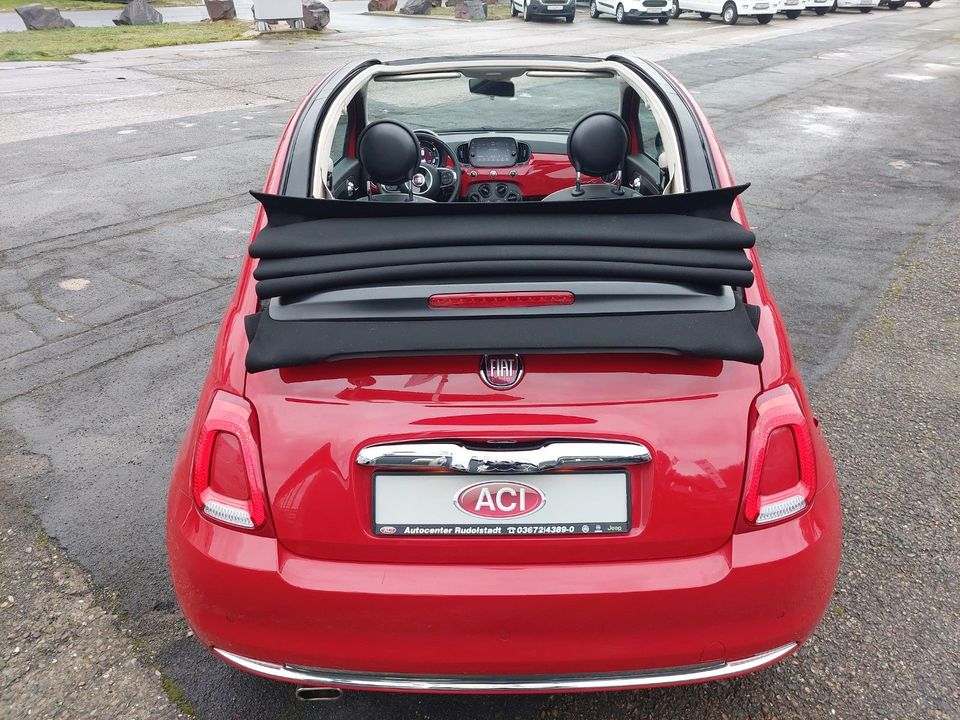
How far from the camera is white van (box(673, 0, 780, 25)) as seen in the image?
1144 inches

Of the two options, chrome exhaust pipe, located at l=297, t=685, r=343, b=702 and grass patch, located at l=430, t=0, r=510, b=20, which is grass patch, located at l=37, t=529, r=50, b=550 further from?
grass patch, located at l=430, t=0, r=510, b=20

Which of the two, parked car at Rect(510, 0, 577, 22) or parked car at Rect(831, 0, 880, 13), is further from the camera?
parked car at Rect(831, 0, 880, 13)

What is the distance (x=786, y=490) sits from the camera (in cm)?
206

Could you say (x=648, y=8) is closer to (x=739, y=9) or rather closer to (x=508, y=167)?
(x=739, y=9)

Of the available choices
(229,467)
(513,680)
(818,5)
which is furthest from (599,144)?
(818,5)

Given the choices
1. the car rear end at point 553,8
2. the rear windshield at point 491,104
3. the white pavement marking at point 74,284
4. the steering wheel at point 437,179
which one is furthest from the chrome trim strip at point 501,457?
the car rear end at point 553,8

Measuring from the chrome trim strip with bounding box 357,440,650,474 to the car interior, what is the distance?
1.12m

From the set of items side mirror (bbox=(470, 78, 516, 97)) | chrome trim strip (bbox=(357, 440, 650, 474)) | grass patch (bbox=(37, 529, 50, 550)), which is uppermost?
side mirror (bbox=(470, 78, 516, 97))

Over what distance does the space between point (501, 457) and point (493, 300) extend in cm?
38

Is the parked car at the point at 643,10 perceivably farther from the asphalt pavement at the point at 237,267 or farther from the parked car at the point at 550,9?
the asphalt pavement at the point at 237,267

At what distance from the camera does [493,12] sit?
34.0 m

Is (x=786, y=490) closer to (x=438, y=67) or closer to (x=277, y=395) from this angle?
(x=277, y=395)

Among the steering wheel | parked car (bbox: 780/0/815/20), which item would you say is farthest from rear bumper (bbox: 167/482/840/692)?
parked car (bbox: 780/0/815/20)

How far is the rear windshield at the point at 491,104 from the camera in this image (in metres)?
11.8
